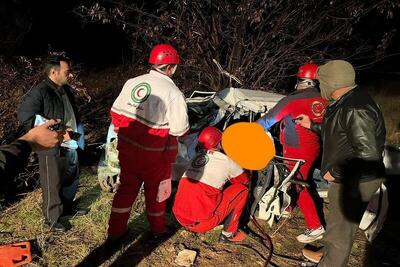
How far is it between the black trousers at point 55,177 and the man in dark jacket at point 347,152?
9.18 ft

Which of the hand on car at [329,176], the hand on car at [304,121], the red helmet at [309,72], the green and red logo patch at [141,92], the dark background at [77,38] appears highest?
the red helmet at [309,72]

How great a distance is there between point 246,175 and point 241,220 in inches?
36.7

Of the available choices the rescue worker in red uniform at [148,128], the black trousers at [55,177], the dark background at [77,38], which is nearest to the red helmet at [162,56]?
the rescue worker in red uniform at [148,128]

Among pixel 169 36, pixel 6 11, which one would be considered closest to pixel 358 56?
pixel 169 36

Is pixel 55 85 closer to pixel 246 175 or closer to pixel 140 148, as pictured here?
pixel 140 148

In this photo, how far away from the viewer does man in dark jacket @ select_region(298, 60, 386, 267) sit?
10.5ft

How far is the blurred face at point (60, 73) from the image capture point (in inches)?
168

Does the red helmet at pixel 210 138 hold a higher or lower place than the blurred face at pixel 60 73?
Result: lower

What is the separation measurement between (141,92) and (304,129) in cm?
200

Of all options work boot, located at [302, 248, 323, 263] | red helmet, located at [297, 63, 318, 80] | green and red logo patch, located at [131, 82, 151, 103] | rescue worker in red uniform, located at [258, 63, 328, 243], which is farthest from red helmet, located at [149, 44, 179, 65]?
work boot, located at [302, 248, 323, 263]

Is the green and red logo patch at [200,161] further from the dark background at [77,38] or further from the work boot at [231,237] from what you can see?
the dark background at [77,38]

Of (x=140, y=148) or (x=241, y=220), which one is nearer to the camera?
(x=140, y=148)

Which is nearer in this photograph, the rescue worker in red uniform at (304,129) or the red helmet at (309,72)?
the rescue worker in red uniform at (304,129)

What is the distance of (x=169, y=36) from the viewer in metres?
8.29
